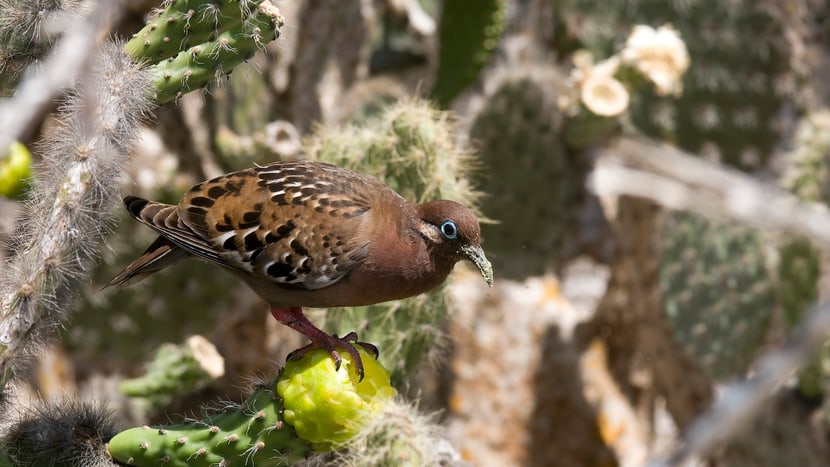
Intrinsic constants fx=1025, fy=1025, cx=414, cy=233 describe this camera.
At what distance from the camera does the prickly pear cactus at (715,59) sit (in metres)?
4.44

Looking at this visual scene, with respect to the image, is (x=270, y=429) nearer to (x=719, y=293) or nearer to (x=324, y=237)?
(x=324, y=237)

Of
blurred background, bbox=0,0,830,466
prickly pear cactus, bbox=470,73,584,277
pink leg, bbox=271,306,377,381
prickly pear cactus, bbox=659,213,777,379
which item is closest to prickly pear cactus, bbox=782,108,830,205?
blurred background, bbox=0,0,830,466

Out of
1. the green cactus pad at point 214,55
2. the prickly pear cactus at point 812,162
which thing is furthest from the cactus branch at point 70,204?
the prickly pear cactus at point 812,162

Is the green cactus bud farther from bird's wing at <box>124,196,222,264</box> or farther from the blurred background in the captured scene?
bird's wing at <box>124,196,222,264</box>

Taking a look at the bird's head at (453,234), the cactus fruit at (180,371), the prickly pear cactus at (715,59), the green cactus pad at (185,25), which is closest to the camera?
the green cactus pad at (185,25)

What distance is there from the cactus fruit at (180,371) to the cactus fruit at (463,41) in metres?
1.44

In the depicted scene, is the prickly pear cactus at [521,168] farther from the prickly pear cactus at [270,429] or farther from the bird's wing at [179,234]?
the prickly pear cactus at [270,429]

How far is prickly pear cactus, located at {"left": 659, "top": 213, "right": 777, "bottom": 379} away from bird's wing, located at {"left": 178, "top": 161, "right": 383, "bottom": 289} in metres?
2.07

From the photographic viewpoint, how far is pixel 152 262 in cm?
244

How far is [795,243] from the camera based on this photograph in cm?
375

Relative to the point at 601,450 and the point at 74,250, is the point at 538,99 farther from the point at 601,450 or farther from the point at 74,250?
the point at 74,250

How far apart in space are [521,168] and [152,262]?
1783 millimetres

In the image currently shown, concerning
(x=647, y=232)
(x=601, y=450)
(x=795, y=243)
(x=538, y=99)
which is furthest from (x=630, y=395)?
(x=538, y=99)

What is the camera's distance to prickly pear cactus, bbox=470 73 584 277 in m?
3.86
